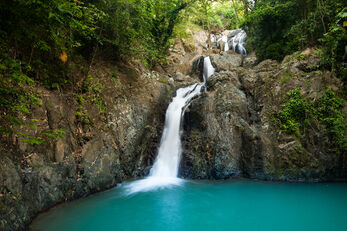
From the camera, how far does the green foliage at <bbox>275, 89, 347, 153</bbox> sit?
20.3 feet

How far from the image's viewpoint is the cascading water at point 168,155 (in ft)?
20.5

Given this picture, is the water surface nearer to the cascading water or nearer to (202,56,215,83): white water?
the cascading water

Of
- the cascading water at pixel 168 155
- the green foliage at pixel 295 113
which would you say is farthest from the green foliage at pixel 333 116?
the cascading water at pixel 168 155

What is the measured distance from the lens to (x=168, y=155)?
7387mm

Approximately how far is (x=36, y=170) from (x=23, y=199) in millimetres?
576

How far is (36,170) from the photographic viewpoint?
384cm

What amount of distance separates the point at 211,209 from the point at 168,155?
306 centimetres

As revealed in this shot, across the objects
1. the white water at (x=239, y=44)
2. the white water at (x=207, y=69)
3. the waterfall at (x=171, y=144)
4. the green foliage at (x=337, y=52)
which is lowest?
the waterfall at (x=171, y=144)

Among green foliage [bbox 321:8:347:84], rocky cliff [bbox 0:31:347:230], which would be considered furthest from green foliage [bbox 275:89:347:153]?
green foliage [bbox 321:8:347:84]

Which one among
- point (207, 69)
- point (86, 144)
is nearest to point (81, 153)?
point (86, 144)

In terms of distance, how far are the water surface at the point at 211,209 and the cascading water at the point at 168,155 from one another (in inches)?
18.4

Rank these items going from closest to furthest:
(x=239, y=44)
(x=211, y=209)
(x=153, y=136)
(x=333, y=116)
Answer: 1. (x=211, y=209)
2. (x=333, y=116)
3. (x=153, y=136)
4. (x=239, y=44)

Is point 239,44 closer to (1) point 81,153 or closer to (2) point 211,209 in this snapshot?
(2) point 211,209

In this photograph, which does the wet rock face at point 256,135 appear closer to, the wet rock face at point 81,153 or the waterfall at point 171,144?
the waterfall at point 171,144
